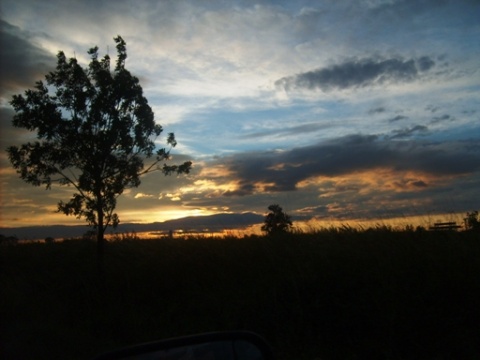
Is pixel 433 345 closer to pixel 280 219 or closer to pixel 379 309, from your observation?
pixel 379 309

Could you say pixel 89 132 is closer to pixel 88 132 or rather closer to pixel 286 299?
pixel 88 132

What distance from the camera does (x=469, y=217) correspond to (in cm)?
1276

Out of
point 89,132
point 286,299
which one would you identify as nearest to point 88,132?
point 89,132

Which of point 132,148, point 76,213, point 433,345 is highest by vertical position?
point 132,148

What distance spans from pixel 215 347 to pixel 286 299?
24.6 feet

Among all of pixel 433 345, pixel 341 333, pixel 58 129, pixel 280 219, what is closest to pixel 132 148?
pixel 58 129

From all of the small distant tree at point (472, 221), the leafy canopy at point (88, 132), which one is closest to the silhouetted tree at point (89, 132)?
the leafy canopy at point (88, 132)

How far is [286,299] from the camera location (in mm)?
9734

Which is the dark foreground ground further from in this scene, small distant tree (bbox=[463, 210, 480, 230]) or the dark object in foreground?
the dark object in foreground

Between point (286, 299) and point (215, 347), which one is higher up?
point (215, 347)

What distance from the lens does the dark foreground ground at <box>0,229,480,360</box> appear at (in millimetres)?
7867

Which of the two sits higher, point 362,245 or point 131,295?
point 362,245

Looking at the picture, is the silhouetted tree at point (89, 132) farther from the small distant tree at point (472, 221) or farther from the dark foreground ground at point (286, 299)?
the small distant tree at point (472, 221)

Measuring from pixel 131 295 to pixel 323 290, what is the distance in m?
6.41
